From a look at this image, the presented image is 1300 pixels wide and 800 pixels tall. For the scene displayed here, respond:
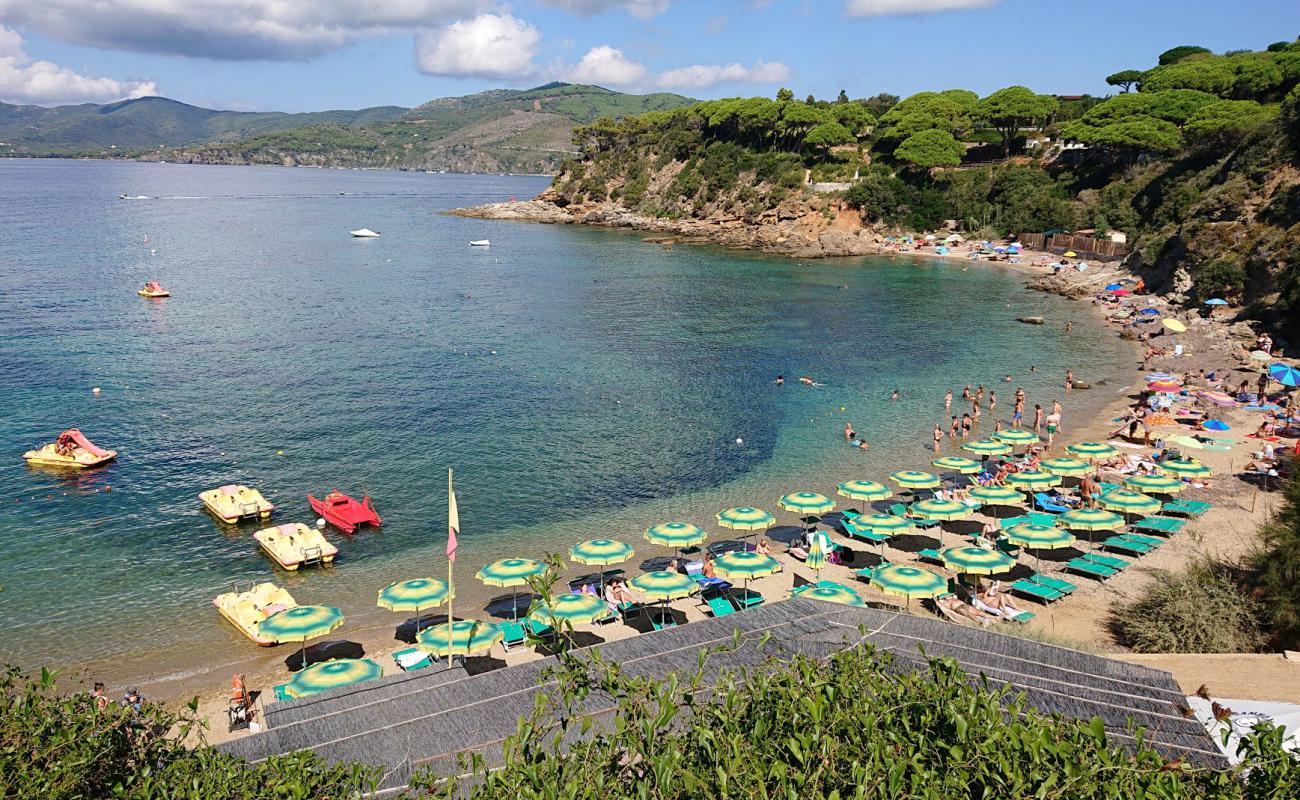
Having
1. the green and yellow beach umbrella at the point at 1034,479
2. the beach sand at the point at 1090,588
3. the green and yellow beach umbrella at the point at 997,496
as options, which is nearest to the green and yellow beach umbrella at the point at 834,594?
the beach sand at the point at 1090,588

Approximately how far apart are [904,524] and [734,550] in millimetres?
4879

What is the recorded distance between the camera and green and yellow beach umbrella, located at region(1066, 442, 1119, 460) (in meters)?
27.5

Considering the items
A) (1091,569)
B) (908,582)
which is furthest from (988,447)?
(908,582)

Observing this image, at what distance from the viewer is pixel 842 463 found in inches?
1195

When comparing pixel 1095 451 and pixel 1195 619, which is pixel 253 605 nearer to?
pixel 1195 619

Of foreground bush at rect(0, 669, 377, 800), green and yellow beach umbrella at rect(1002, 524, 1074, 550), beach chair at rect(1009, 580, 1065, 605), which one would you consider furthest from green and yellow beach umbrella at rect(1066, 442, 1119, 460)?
foreground bush at rect(0, 669, 377, 800)

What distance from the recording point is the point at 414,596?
59.1 feet

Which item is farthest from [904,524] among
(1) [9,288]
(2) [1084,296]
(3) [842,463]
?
(1) [9,288]

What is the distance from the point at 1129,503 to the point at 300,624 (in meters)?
22.5

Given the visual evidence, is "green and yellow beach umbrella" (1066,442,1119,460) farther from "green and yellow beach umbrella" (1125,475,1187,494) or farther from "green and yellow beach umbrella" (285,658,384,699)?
"green and yellow beach umbrella" (285,658,384,699)

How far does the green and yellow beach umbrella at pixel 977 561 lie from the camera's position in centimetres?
1944

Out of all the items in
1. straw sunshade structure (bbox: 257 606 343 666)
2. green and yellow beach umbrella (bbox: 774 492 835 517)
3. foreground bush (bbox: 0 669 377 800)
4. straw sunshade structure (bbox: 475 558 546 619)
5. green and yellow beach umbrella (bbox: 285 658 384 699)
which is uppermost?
foreground bush (bbox: 0 669 377 800)

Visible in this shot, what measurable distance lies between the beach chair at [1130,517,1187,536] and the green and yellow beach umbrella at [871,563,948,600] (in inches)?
351

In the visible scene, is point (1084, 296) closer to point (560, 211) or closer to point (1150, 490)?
point (1150, 490)
